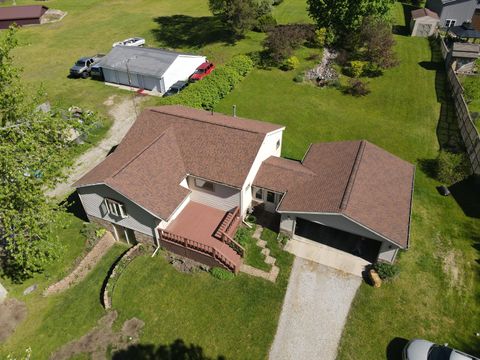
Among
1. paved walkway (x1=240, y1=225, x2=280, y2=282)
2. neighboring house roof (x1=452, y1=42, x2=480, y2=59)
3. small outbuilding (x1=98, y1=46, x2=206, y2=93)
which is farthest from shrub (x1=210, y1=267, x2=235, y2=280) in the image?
neighboring house roof (x1=452, y1=42, x2=480, y2=59)

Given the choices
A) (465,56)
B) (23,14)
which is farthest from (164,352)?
(23,14)

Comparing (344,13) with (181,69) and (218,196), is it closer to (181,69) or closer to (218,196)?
(181,69)

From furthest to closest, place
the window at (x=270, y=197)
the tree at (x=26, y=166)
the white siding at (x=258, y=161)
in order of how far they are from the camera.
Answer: the window at (x=270, y=197) → the white siding at (x=258, y=161) → the tree at (x=26, y=166)

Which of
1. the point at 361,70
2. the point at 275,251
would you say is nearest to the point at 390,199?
the point at 275,251

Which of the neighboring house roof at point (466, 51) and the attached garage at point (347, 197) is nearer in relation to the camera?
the attached garage at point (347, 197)

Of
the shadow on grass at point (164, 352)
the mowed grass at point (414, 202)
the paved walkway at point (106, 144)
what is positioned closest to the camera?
the shadow on grass at point (164, 352)

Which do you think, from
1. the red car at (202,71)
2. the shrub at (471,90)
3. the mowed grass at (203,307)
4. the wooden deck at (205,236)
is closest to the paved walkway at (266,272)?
the mowed grass at (203,307)

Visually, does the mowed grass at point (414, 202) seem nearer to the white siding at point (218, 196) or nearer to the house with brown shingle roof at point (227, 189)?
the house with brown shingle roof at point (227, 189)
